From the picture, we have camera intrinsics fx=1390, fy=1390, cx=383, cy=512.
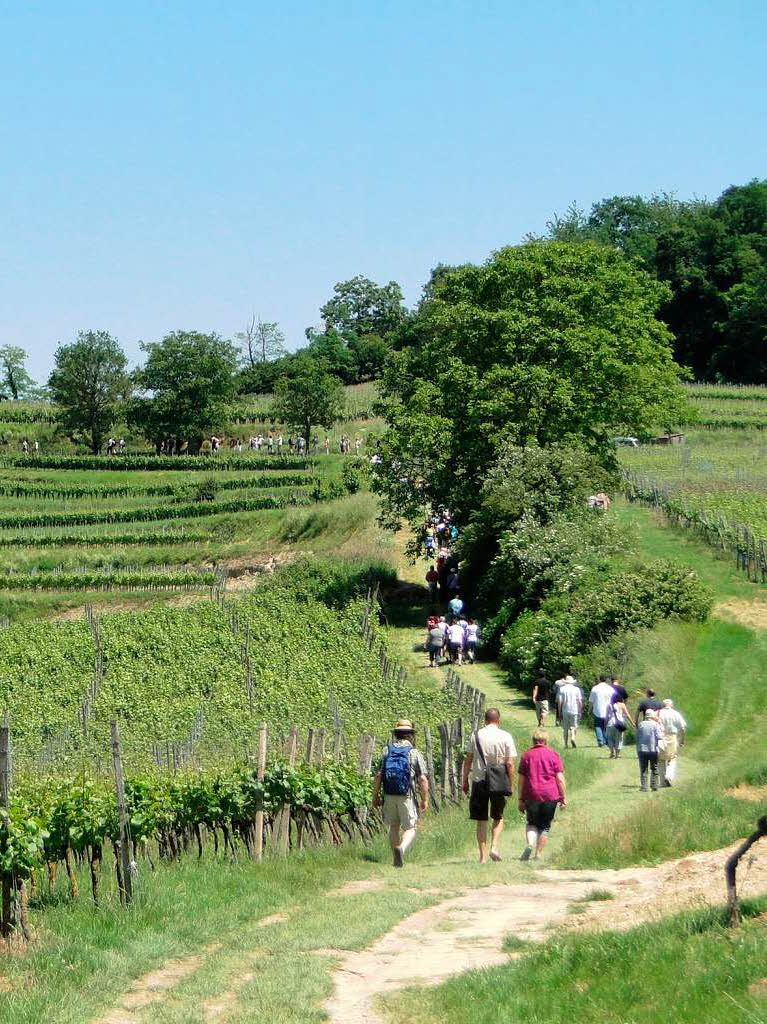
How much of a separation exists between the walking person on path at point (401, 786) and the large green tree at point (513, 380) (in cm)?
2987

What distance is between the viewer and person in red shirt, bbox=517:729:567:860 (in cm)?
1727

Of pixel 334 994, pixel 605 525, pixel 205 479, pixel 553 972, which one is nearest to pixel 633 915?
pixel 553 972

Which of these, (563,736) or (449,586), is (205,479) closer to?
(449,586)

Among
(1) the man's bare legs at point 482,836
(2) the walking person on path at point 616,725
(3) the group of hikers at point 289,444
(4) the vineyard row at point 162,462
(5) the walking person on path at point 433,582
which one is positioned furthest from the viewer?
(3) the group of hikers at point 289,444

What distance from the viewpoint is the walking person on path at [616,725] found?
88.1 feet

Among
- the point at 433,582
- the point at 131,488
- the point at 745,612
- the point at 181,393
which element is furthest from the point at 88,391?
the point at 745,612

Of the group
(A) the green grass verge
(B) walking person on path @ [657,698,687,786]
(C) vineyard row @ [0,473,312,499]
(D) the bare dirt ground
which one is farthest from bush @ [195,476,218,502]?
(A) the green grass verge

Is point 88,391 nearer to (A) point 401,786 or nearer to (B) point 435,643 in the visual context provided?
(B) point 435,643

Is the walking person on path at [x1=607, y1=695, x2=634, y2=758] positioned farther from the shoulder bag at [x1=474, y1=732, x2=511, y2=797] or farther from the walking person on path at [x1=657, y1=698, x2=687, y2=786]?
the shoulder bag at [x1=474, y1=732, x2=511, y2=797]

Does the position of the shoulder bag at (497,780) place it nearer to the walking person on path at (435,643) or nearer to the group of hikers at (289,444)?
the walking person on path at (435,643)

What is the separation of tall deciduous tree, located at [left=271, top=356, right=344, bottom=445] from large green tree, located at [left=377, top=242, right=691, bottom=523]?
44162mm

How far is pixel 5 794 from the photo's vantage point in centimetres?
1447

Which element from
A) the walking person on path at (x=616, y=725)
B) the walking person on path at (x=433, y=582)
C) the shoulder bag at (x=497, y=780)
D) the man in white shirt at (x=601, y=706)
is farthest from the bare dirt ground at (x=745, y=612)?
the shoulder bag at (x=497, y=780)

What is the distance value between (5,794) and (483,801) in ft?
19.3
